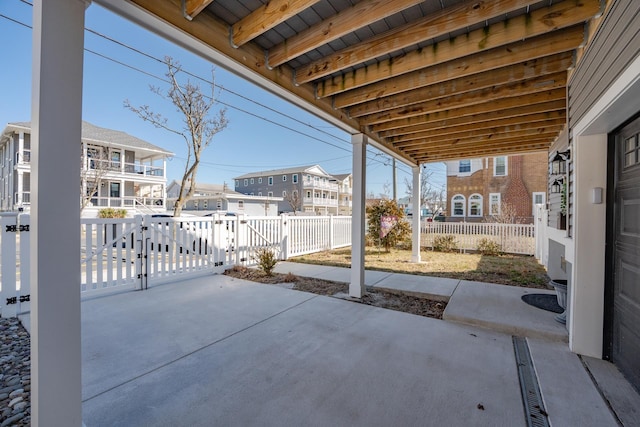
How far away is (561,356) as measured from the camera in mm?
2555

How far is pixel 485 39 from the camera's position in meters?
2.39

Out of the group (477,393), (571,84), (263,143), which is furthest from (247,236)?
(263,143)

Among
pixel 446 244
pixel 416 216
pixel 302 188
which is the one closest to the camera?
pixel 416 216

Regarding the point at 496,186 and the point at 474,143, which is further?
the point at 496,186

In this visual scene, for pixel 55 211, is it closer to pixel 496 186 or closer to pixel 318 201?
pixel 496 186

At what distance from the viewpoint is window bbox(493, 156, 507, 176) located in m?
15.8

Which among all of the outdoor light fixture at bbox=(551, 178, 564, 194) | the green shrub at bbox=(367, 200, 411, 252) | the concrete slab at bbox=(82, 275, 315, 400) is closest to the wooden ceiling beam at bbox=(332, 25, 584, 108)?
the outdoor light fixture at bbox=(551, 178, 564, 194)

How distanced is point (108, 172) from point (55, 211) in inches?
668

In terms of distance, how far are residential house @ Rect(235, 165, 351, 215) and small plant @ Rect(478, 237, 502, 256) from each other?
2015 cm

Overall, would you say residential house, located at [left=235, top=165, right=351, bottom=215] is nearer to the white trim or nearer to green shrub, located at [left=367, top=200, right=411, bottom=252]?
the white trim

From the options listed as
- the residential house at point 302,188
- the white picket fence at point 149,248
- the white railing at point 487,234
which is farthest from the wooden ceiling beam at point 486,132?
the residential house at point 302,188

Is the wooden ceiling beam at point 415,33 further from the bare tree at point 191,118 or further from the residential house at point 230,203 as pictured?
the residential house at point 230,203

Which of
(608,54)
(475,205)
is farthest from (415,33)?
(475,205)

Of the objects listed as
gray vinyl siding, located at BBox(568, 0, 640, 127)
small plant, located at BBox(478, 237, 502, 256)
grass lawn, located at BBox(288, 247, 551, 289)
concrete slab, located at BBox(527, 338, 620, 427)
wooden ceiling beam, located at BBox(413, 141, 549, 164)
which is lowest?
concrete slab, located at BBox(527, 338, 620, 427)
